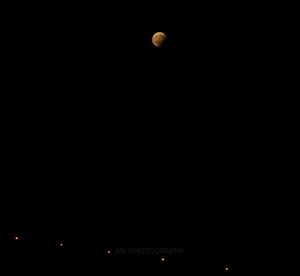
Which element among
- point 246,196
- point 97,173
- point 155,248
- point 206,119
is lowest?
point 155,248

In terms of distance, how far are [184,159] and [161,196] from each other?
0.32 m

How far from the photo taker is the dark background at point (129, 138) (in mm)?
2922

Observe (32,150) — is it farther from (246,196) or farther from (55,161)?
(246,196)

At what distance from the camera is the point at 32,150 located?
10.1 ft

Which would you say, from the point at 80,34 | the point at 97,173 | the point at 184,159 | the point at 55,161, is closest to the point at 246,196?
the point at 184,159

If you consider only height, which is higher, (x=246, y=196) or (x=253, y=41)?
(x=253, y=41)

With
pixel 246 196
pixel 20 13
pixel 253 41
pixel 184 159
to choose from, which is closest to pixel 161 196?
pixel 184 159

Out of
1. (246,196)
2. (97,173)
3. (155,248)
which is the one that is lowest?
(155,248)

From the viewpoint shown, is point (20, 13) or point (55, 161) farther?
point (55, 161)

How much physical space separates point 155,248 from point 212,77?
4.17 ft

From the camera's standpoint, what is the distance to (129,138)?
3164 mm

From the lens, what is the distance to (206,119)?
312 centimetres

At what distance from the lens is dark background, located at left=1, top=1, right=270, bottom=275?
2.92 metres

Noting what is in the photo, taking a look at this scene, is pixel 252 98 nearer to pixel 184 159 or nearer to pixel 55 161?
pixel 184 159
